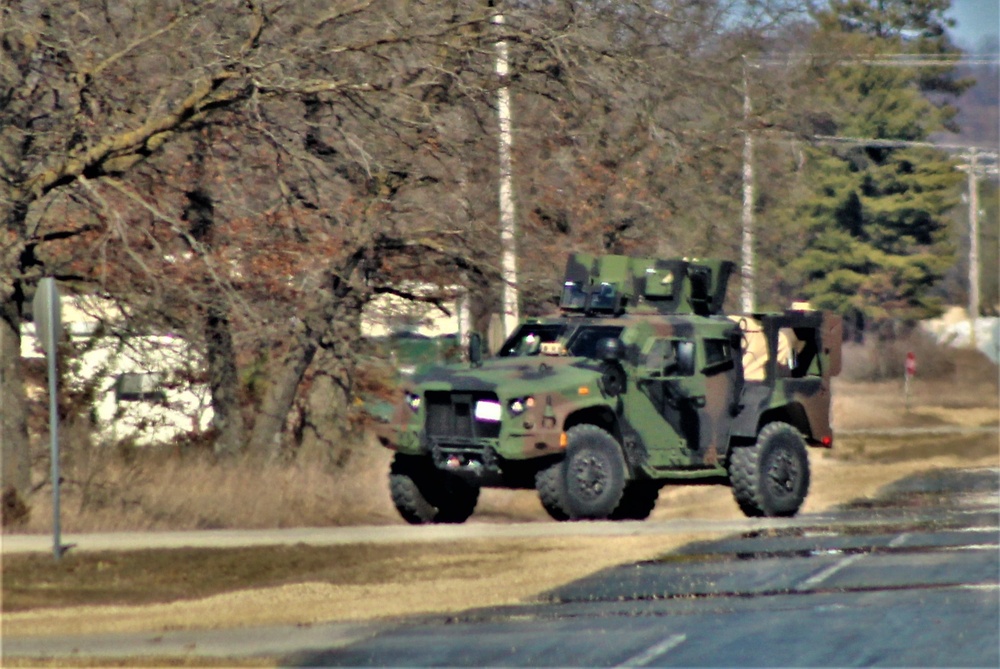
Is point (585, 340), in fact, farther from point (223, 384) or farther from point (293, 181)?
point (223, 384)

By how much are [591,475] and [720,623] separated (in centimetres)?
463

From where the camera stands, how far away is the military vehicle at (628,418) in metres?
7.27

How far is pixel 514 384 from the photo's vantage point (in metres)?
7.72

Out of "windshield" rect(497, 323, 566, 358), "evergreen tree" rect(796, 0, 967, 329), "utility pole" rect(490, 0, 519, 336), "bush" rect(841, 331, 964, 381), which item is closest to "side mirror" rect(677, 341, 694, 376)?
"windshield" rect(497, 323, 566, 358)

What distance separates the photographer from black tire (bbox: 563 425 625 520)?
7582mm

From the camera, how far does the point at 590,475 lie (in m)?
7.62

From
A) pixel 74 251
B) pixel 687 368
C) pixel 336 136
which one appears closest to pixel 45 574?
pixel 336 136

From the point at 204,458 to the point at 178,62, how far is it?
352 cm

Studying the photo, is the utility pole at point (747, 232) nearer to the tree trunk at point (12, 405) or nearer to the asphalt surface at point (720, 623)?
the asphalt surface at point (720, 623)

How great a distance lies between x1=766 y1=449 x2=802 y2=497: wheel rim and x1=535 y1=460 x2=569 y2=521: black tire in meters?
1.33


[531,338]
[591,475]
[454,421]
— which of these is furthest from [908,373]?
[454,421]

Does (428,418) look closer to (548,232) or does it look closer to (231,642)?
(231,642)

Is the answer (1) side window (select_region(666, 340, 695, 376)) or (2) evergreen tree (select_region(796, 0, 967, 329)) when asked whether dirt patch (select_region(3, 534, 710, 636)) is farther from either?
(2) evergreen tree (select_region(796, 0, 967, 329))

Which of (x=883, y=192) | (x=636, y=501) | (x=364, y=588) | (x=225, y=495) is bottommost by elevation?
(x=364, y=588)
